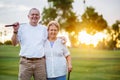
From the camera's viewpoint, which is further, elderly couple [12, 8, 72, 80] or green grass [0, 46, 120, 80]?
green grass [0, 46, 120, 80]

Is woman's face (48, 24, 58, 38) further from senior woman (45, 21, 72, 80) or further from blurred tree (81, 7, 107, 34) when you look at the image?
blurred tree (81, 7, 107, 34)

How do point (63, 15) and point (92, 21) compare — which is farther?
point (92, 21)

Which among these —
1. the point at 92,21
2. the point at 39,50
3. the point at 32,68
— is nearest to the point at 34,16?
the point at 39,50

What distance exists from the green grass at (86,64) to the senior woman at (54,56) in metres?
3.30

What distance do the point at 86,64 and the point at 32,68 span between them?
19.3 feet

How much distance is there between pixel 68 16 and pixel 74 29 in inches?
17.9

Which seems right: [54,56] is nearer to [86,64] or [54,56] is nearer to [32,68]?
[32,68]

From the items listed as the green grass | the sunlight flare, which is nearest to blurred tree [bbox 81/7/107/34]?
the sunlight flare

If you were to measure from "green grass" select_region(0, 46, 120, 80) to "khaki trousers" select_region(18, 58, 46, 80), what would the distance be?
3.31m

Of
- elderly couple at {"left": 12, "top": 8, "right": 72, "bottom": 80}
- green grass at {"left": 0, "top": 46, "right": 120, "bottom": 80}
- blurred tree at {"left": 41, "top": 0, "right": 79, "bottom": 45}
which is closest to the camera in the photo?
elderly couple at {"left": 12, "top": 8, "right": 72, "bottom": 80}

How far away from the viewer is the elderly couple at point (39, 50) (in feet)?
11.2

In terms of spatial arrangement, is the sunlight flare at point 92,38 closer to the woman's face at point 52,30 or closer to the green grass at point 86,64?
the green grass at point 86,64

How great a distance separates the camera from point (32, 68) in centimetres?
344

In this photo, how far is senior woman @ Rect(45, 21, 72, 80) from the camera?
11.2 ft
